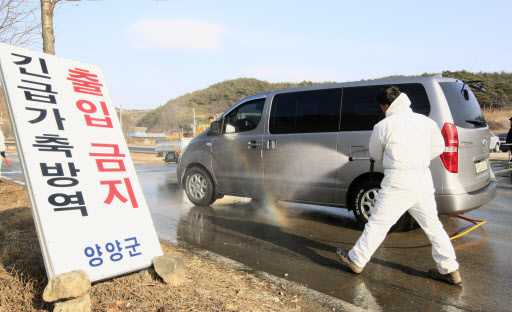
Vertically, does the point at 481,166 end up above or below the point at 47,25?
below

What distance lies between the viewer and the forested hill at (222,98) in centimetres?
4644

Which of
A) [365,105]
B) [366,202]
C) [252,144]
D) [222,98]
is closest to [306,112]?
[365,105]

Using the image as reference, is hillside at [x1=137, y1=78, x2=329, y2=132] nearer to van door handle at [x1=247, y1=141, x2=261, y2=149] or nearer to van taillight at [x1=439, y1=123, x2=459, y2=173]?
van door handle at [x1=247, y1=141, x2=261, y2=149]

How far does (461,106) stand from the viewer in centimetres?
490

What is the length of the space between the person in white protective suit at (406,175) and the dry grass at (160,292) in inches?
41.6

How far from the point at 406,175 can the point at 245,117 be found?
12.1ft

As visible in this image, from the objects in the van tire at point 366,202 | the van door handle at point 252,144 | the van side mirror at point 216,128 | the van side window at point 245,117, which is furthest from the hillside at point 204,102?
the van tire at point 366,202

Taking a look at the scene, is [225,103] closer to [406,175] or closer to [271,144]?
[271,144]

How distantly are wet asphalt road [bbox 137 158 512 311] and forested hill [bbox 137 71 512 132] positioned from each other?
44252 mm

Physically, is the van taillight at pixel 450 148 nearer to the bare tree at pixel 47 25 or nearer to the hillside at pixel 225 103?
the bare tree at pixel 47 25

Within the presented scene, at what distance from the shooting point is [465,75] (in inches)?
1939

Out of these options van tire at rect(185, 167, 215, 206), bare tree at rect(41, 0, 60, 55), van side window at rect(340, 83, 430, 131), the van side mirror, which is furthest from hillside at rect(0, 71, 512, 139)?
van side window at rect(340, 83, 430, 131)

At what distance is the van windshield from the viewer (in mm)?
4779

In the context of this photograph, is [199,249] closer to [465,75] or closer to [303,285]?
[303,285]
